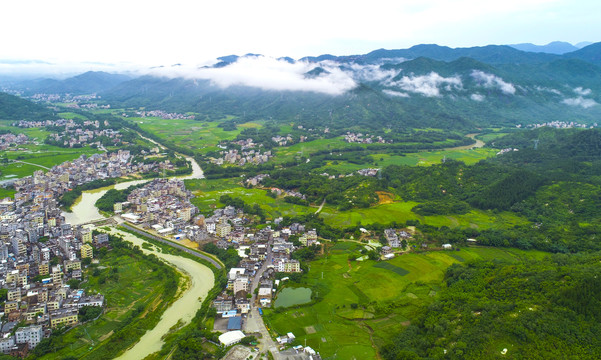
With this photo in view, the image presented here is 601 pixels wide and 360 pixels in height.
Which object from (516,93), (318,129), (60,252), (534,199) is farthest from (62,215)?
(516,93)

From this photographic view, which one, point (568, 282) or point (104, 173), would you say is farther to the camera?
point (104, 173)

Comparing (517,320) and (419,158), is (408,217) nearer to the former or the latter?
(517,320)

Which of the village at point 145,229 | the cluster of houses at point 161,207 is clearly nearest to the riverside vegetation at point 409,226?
the village at point 145,229

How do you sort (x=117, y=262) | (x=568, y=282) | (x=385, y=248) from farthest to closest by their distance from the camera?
1. (x=385, y=248)
2. (x=117, y=262)
3. (x=568, y=282)

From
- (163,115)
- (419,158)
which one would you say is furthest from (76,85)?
(419,158)

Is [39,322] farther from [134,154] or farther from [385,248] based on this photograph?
[134,154]

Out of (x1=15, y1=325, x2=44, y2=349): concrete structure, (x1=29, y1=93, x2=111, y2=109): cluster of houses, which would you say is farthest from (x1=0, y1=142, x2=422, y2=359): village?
(x1=29, y1=93, x2=111, y2=109): cluster of houses

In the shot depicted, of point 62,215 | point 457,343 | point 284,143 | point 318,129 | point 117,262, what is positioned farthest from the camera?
point 318,129

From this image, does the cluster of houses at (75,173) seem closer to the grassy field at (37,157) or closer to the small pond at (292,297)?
the grassy field at (37,157)
